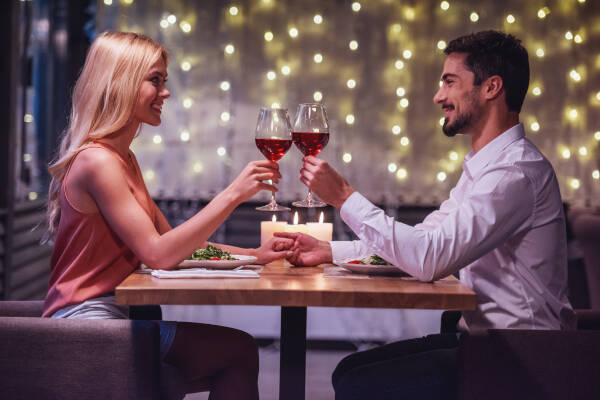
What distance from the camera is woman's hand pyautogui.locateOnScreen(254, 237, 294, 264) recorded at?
203cm

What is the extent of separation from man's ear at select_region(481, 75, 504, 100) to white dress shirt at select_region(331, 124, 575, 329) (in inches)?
9.8

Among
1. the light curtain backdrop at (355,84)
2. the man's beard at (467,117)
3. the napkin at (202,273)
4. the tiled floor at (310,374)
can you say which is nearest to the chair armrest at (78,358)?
the napkin at (202,273)

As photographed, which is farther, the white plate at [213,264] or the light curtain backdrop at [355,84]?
the light curtain backdrop at [355,84]

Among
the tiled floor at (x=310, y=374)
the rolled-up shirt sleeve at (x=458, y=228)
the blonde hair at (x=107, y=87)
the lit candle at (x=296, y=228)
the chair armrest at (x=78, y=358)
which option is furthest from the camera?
the tiled floor at (x=310, y=374)

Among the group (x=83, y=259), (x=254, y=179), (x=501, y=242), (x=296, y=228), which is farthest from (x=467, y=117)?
(x=83, y=259)

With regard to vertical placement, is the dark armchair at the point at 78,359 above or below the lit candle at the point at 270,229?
below

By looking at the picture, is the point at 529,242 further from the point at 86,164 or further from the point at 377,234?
the point at 86,164

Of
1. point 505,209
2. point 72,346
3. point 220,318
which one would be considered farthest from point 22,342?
point 220,318

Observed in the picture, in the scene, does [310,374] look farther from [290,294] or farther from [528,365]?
[290,294]

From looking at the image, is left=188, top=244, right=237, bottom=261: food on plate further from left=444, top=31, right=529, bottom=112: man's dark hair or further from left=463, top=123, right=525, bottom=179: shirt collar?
left=444, top=31, right=529, bottom=112: man's dark hair

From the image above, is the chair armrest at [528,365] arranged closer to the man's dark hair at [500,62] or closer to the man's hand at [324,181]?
the man's hand at [324,181]

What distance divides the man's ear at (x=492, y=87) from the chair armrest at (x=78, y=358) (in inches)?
46.8

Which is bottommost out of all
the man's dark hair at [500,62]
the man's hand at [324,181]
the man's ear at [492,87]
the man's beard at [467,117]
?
the man's hand at [324,181]

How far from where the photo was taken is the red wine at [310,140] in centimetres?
187
